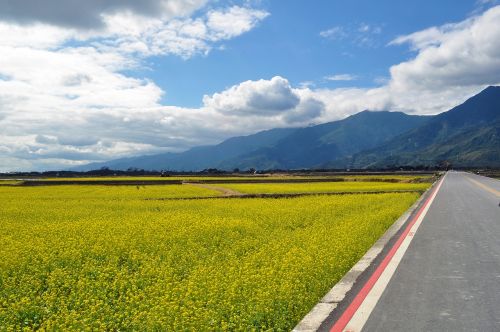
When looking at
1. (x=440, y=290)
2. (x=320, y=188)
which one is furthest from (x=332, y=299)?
(x=320, y=188)

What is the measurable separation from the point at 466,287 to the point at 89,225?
15.9 m

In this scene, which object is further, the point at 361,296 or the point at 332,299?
the point at 361,296

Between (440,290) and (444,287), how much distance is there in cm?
26

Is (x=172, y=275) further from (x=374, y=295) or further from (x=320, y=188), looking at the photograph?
(x=320, y=188)

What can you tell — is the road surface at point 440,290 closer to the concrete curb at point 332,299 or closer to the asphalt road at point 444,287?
the asphalt road at point 444,287

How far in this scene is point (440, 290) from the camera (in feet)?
25.9

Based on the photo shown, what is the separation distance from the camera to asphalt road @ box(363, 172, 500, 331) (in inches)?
245

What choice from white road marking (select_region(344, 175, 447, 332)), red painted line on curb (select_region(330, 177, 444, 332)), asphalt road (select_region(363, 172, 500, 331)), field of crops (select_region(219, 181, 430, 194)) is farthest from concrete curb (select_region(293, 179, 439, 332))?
field of crops (select_region(219, 181, 430, 194))

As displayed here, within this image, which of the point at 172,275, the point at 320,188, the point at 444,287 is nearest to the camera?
the point at 444,287

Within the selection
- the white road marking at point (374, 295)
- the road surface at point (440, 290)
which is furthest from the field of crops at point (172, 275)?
the road surface at point (440, 290)

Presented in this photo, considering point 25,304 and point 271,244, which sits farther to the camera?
point 271,244

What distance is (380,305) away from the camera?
23.2 feet

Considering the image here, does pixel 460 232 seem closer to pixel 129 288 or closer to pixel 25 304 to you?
pixel 129 288

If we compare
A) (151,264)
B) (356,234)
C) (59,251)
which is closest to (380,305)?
(151,264)
